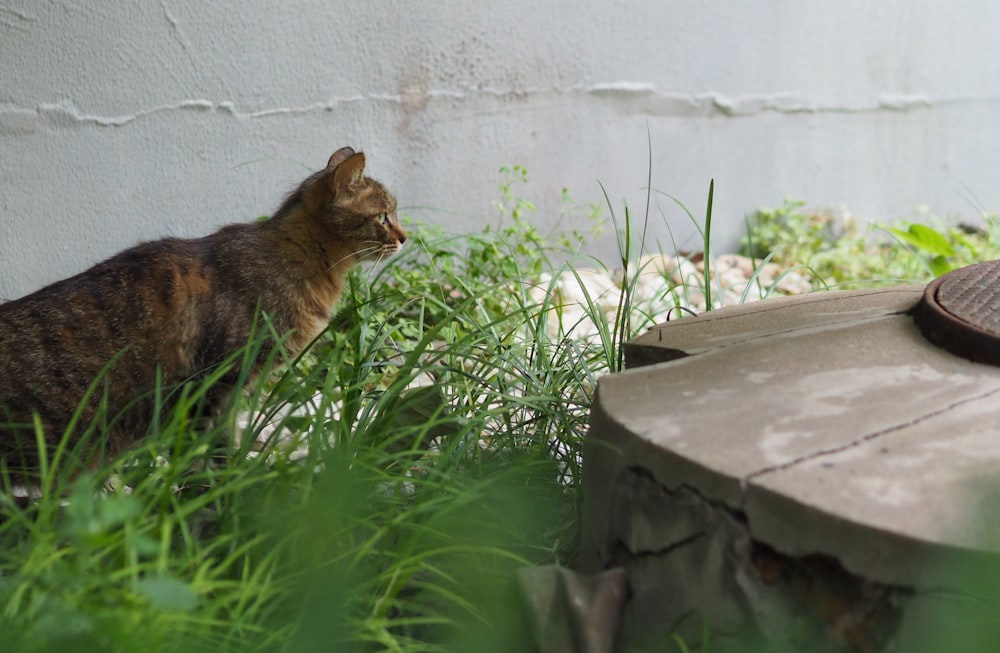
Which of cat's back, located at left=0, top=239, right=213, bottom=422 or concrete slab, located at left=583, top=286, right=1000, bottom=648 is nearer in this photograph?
concrete slab, located at left=583, top=286, right=1000, bottom=648

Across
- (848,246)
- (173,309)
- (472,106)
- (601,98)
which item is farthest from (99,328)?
(848,246)

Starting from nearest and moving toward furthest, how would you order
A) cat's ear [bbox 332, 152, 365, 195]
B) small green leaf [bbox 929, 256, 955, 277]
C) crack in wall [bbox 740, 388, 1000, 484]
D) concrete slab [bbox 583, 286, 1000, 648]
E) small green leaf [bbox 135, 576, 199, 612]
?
small green leaf [bbox 135, 576, 199, 612], concrete slab [bbox 583, 286, 1000, 648], crack in wall [bbox 740, 388, 1000, 484], cat's ear [bbox 332, 152, 365, 195], small green leaf [bbox 929, 256, 955, 277]

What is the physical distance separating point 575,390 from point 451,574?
843 millimetres

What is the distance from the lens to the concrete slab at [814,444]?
5.03 ft

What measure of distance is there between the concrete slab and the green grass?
261 mm

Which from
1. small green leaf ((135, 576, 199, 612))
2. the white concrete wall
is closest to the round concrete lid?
the white concrete wall

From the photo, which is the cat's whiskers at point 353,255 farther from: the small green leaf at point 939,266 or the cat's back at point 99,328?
the small green leaf at point 939,266

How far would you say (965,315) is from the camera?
2.21 m

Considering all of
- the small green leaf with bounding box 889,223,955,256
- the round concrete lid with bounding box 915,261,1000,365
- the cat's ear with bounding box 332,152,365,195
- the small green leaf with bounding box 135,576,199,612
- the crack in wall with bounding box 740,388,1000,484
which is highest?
the cat's ear with bounding box 332,152,365,195

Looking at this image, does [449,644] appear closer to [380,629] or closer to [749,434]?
[380,629]

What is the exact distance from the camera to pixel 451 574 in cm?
207

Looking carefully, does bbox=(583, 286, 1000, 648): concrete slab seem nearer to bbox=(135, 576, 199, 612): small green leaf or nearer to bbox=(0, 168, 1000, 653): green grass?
bbox=(0, 168, 1000, 653): green grass

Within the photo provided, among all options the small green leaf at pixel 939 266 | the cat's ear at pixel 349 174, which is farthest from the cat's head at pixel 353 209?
the small green leaf at pixel 939 266

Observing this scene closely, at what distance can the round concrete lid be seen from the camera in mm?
2090
